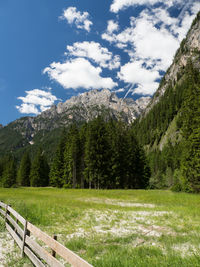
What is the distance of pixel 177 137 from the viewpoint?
411 feet

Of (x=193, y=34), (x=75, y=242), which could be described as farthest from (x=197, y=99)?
(x=193, y=34)

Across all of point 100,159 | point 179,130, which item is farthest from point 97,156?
point 179,130

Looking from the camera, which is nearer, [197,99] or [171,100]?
[197,99]

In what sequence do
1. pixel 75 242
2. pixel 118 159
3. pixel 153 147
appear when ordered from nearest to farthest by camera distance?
pixel 75 242 → pixel 118 159 → pixel 153 147

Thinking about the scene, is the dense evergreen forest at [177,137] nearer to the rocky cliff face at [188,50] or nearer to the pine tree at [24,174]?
the rocky cliff face at [188,50]

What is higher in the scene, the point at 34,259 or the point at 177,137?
the point at 177,137

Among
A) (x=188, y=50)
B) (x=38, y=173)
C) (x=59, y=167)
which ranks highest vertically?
(x=188, y=50)

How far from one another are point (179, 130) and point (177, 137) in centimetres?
578

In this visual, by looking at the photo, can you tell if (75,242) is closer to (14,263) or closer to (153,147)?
(14,263)

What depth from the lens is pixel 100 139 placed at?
1847 inches

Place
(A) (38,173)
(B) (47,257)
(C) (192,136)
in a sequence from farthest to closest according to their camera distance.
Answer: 1. (A) (38,173)
2. (C) (192,136)
3. (B) (47,257)

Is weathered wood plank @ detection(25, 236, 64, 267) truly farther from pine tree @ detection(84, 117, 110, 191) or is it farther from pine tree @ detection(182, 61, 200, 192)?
pine tree @ detection(84, 117, 110, 191)

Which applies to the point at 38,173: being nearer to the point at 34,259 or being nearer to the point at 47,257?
the point at 34,259

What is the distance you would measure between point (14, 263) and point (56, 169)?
52184 mm
